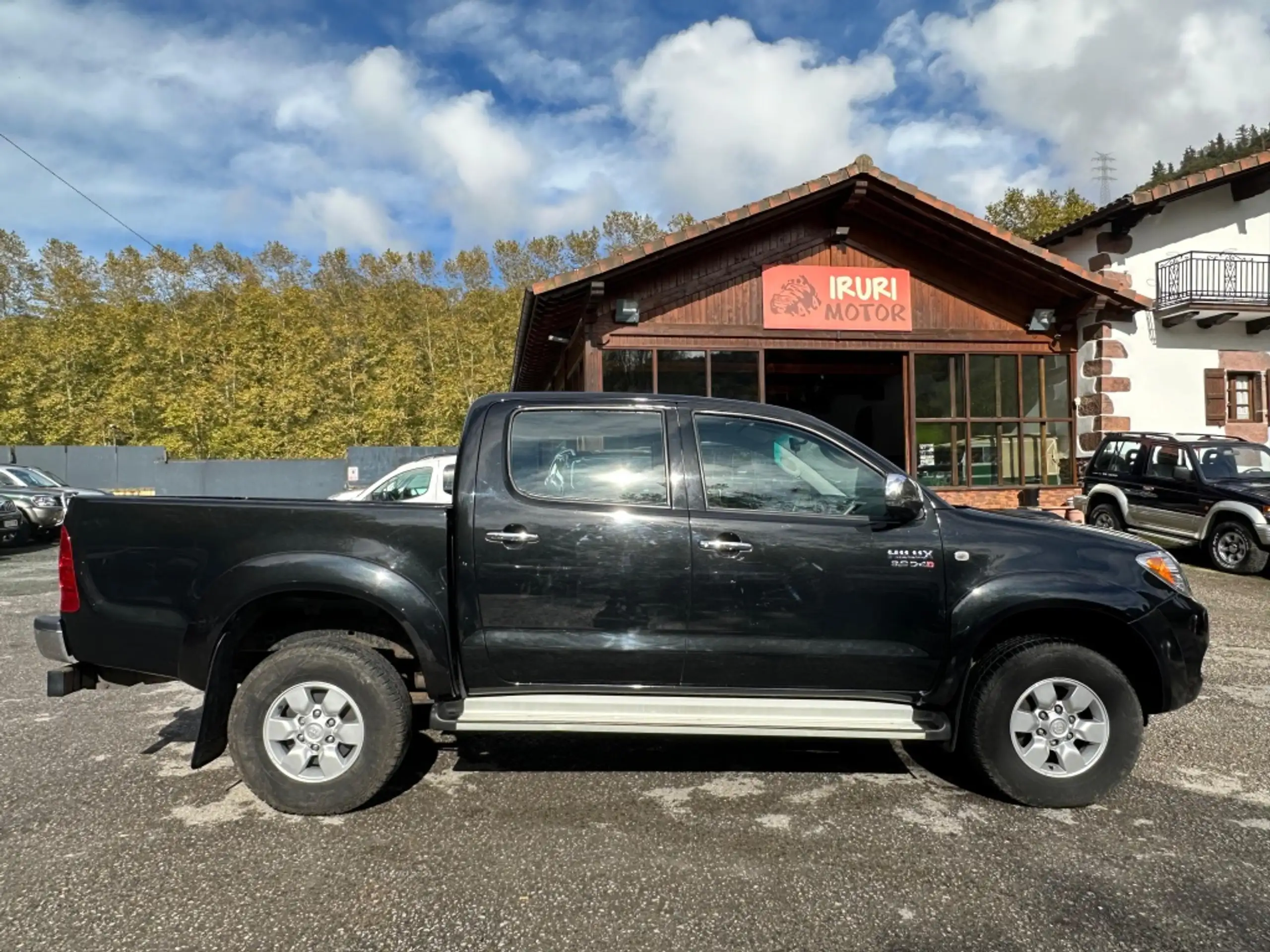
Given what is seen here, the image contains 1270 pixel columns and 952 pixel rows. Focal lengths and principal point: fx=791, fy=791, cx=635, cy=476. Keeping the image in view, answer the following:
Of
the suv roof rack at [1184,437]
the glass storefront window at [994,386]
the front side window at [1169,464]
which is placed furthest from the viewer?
the glass storefront window at [994,386]

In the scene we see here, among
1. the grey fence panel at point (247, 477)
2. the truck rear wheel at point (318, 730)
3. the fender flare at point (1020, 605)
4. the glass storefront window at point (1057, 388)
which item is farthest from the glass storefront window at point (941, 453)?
the grey fence panel at point (247, 477)

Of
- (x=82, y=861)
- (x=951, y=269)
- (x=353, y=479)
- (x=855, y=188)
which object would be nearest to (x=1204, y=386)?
(x=951, y=269)

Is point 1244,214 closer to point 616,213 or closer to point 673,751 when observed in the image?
point 673,751

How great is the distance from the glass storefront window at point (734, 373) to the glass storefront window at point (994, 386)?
152 inches

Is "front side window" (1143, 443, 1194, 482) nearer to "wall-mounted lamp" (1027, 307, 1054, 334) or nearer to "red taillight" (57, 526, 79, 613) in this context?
"wall-mounted lamp" (1027, 307, 1054, 334)

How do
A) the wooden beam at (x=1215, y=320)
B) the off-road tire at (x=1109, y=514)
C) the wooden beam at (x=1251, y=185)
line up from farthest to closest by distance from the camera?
the wooden beam at (x=1251, y=185) → the wooden beam at (x=1215, y=320) → the off-road tire at (x=1109, y=514)

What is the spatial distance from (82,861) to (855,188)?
11902 mm

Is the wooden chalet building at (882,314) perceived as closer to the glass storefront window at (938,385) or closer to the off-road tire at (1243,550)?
the glass storefront window at (938,385)

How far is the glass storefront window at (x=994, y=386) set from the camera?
13.5 metres

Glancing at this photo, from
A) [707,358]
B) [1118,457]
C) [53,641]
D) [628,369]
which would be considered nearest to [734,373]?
[707,358]

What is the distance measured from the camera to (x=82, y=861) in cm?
312

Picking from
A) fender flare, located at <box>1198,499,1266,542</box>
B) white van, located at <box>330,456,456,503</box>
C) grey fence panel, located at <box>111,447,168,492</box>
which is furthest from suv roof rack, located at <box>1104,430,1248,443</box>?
grey fence panel, located at <box>111,447,168,492</box>

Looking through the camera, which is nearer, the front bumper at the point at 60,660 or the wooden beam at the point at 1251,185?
the front bumper at the point at 60,660

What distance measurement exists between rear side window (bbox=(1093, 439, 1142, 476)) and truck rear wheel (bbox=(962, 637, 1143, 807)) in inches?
365
